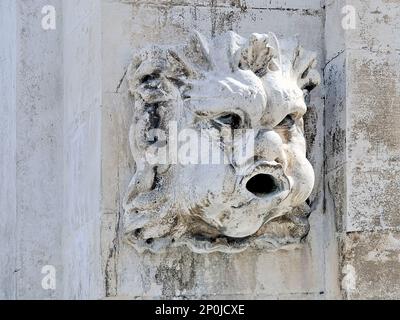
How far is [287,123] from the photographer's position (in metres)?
8.67

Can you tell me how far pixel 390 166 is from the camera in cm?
881

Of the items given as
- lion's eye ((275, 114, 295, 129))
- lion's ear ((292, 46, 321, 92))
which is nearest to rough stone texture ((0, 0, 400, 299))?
lion's ear ((292, 46, 321, 92))

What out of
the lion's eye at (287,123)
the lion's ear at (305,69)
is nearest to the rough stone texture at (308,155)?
the lion's ear at (305,69)

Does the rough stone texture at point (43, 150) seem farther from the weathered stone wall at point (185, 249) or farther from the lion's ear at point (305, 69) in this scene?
the lion's ear at point (305, 69)

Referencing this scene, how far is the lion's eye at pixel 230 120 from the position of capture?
28.0ft

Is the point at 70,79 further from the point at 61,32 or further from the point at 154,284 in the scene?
the point at 154,284

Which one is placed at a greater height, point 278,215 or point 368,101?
point 368,101

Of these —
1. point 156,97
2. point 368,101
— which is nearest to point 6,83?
point 156,97

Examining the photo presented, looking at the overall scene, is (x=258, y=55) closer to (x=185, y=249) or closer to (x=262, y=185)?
(x=262, y=185)

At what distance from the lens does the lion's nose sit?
27.9 feet

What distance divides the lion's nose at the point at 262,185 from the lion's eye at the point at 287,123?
276 mm

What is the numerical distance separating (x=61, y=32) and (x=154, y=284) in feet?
5.48

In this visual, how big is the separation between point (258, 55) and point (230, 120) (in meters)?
0.36

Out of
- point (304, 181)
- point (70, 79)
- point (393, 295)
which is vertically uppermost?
point (70, 79)
